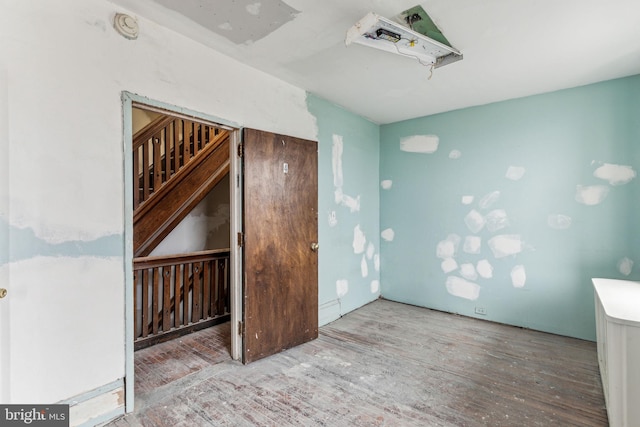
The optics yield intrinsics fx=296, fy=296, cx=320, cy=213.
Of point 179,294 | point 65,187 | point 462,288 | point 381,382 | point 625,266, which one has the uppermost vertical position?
point 65,187

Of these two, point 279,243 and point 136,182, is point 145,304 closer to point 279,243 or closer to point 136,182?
point 136,182

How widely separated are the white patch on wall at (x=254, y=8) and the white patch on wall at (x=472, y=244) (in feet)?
10.7

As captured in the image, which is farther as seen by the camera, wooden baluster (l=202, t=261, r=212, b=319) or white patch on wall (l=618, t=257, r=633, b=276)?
wooden baluster (l=202, t=261, r=212, b=319)

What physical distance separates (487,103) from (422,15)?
207 cm

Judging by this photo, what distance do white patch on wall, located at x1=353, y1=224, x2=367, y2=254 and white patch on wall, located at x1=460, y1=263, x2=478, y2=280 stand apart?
1.27 meters

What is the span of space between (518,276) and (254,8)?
3.64 metres

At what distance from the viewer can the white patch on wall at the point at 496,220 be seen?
3.43m

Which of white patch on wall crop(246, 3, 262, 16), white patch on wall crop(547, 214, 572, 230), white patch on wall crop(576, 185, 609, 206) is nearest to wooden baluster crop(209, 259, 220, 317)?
white patch on wall crop(246, 3, 262, 16)

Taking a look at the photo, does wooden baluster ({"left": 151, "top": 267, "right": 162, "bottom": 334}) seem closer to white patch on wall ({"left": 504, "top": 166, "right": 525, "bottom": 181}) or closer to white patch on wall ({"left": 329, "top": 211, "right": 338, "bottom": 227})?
white patch on wall ({"left": 329, "top": 211, "right": 338, "bottom": 227})

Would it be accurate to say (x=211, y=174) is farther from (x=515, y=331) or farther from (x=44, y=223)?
(x=515, y=331)

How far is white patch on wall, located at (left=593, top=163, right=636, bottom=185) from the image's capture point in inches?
110

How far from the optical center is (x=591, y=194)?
9.73ft

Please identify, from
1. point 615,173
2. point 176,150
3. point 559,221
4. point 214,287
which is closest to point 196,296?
point 214,287

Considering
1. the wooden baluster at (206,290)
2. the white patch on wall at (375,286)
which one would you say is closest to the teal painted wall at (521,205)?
the white patch on wall at (375,286)
